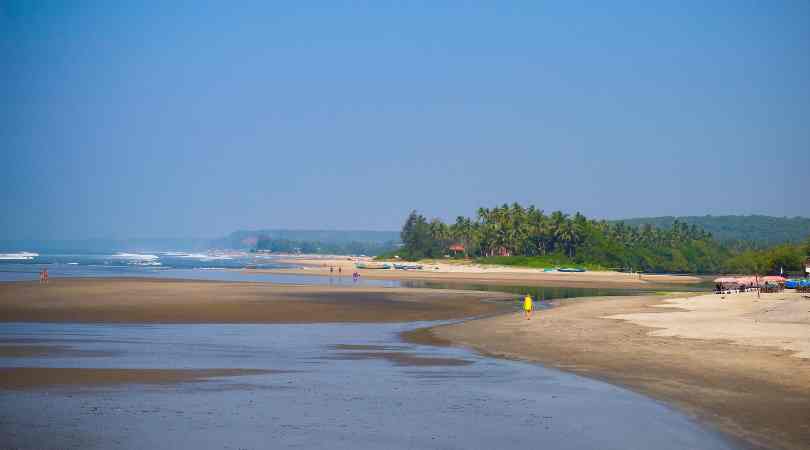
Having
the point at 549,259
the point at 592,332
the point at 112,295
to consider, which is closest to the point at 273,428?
the point at 592,332

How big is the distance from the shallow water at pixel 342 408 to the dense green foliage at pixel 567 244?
113m

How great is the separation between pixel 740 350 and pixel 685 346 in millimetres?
2049

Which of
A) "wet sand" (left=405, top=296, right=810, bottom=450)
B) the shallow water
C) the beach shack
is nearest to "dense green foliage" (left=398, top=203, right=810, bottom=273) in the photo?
the beach shack

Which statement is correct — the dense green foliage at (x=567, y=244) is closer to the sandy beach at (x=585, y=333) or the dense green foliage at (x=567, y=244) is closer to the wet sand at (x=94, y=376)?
the sandy beach at (x=585, y=333)

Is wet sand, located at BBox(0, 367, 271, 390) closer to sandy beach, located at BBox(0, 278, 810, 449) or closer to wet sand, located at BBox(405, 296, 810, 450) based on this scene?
sandy beach, located at BBox(0, 278, 810, 449)

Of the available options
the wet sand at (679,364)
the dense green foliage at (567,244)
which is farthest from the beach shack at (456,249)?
the wet sand at (679,364)

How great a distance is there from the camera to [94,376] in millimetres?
20219

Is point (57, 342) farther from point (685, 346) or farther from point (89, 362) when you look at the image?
point (685, 346)

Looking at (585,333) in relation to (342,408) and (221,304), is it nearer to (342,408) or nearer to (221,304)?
(342,408)

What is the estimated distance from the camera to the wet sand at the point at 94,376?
753 inches

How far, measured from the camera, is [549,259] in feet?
481

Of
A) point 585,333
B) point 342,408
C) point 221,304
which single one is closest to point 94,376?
point 342,408

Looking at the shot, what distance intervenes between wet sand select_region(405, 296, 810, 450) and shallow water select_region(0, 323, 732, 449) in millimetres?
1030

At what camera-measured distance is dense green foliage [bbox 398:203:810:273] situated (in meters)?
148
